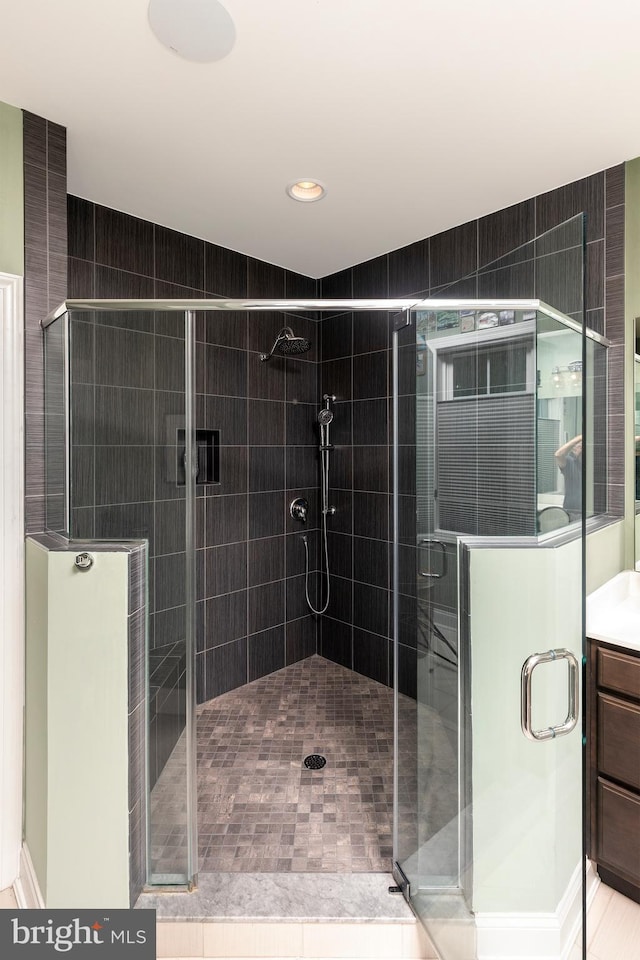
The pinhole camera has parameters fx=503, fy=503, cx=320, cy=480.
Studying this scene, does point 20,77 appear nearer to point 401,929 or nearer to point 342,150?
point 342,150

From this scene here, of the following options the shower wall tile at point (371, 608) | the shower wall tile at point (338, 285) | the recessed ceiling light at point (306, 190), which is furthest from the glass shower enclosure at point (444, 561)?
the shower wall tile at point (338, 285)

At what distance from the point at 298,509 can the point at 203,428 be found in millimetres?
948

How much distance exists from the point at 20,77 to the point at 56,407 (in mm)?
1000

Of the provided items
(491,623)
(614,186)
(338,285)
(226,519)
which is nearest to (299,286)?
(338,285)

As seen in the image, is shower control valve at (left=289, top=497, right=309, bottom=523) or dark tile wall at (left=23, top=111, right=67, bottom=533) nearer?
dark tile wall at (left=23, top=111, right=67, bottom=533)

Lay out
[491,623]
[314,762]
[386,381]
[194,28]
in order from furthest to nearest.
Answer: [386,381], [314,762], [194,28], [491,623]

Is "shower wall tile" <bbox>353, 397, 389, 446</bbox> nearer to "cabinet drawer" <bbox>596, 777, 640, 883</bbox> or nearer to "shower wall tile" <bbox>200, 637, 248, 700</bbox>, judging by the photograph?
"shower wall tile" <bbox>200, 637, 248, 700</bbox>

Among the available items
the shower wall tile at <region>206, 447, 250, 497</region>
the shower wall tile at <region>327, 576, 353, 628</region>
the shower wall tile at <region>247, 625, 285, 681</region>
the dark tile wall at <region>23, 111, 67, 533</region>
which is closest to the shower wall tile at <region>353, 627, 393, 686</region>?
the shower wall tile at <region>327, 576, 353, 628</region>

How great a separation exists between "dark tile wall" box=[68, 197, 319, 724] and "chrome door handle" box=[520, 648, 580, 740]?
1.02 m

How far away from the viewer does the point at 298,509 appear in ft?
10.6

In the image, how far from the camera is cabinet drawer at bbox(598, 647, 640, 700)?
161cm

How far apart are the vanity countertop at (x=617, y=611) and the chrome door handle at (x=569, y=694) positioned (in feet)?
2.63

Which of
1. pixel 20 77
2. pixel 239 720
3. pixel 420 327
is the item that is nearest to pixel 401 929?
pixel 239 720

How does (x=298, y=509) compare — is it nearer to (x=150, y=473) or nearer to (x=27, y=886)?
(x=150, y=473)
